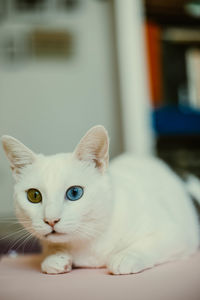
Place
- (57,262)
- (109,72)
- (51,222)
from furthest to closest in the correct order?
(109,72)
(57,262)
(51,222)

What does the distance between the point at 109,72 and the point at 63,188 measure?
172cm

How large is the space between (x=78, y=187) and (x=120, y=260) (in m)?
0.19

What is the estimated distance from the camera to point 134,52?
221cm

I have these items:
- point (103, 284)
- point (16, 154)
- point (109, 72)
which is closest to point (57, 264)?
point (103, 284)

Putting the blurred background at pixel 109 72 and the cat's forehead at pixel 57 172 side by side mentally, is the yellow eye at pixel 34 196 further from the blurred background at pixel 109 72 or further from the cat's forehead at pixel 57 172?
the blurred background at pixel 109 72

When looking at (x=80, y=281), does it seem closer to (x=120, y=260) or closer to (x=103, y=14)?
(x=120, y=260)

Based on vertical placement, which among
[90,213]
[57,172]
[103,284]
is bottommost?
[103,284]

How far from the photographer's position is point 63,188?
2.67 feet

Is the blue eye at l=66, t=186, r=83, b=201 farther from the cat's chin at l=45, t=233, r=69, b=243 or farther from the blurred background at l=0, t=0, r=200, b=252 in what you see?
the blurred background at l=0, t=0, r=200, b=252

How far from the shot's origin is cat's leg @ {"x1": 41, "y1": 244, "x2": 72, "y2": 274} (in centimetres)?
89

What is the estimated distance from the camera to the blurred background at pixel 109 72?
206 centimetres

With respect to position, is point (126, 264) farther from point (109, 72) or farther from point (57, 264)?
point (109, 72)

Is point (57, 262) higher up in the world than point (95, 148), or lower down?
lower down

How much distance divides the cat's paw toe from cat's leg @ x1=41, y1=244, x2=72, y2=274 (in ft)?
0.35
